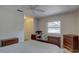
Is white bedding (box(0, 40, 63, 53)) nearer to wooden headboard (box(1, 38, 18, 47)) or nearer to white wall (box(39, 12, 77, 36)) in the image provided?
wooden headboard (box(1, 38, 18, 47))

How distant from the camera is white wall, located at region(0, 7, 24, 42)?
147 cm

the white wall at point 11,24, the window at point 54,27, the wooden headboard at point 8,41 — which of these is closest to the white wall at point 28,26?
the white wall at point 11,24

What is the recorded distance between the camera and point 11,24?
5.13ft

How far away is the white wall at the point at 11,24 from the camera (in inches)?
57.8

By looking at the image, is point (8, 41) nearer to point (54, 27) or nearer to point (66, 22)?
point (54, 27)

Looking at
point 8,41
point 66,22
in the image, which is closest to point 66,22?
point 66,22

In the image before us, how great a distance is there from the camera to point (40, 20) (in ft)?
6.04

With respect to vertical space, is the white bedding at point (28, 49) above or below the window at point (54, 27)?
below

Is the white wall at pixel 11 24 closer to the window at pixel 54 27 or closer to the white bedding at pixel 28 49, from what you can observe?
the white bedding at pixel 28 49

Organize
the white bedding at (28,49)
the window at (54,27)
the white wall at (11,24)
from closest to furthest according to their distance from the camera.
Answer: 1. the white bedding at (28,49)
2. the white wall at (11,24)
3. the window at (54,27)

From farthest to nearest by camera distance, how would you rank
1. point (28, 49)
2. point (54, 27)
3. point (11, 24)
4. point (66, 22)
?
point (66, 22), point (54, 27), point (11, 24), point (28, 49)
